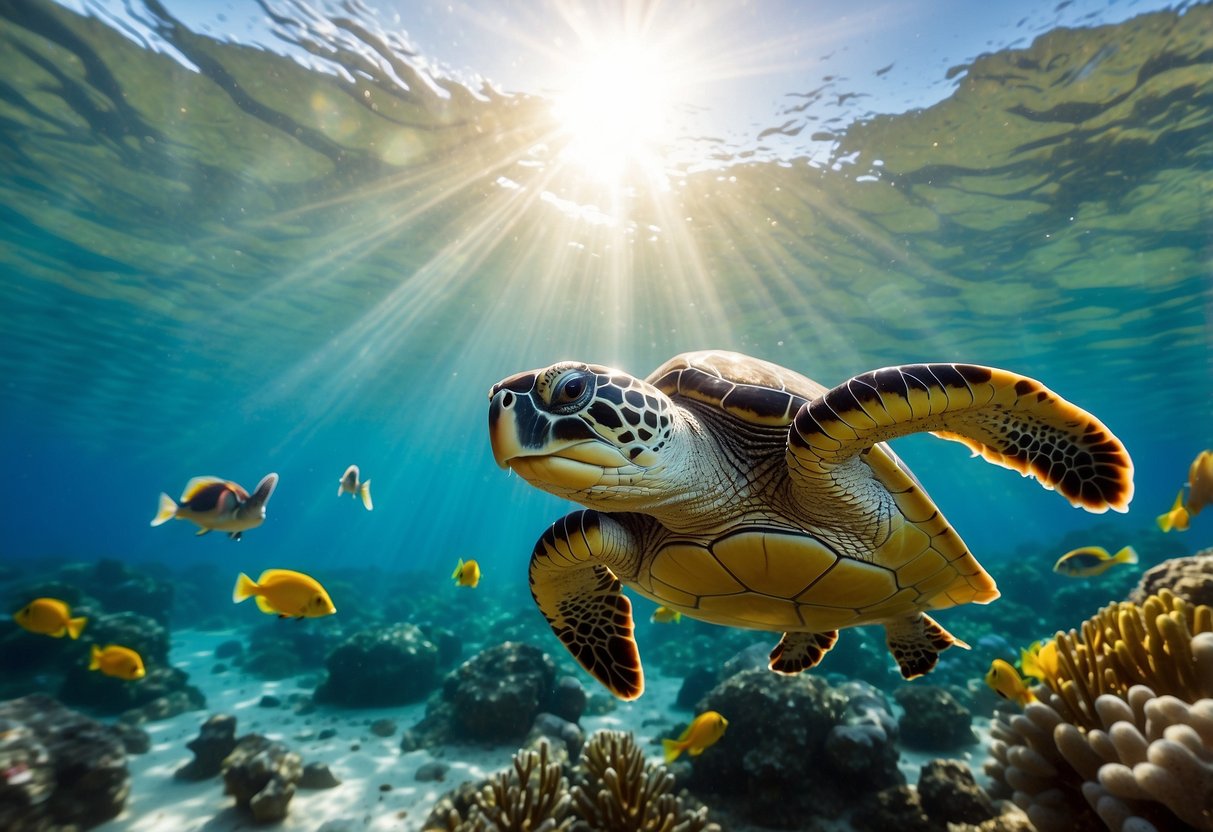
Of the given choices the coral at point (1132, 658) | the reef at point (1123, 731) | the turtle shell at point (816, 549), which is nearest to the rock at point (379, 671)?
the turtle shell at point (816, 549)

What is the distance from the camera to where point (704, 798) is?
4.81 m

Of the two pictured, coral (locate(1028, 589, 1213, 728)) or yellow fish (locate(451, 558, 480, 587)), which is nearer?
coral (locate(1028, 589, 1213, 728))

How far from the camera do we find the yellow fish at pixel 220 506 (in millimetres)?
4785

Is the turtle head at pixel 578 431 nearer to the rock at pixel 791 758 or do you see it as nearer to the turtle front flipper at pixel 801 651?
the turtle front flipper at pixel 801 651

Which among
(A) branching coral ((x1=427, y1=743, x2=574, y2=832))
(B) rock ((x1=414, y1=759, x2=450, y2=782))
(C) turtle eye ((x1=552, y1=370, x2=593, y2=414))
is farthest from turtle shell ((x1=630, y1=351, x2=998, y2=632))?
(B) rock ((x1=414, y1=759, x2=450, y2=782))

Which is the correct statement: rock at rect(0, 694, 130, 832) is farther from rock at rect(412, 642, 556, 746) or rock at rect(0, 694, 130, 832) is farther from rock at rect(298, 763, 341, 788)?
rock at rect(412, 642, 556, 746)

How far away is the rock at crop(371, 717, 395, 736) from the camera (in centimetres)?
731

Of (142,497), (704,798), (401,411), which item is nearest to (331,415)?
(401,411)

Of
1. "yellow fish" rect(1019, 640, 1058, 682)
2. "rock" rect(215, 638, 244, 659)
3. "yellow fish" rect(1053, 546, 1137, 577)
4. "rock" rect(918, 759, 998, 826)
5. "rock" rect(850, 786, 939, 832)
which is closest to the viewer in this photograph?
"yellow fish" rect(1019, 640, 1058, 682)

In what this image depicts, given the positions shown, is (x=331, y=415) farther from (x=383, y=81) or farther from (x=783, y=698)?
(x=783, y=698)

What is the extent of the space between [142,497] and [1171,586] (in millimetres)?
121645

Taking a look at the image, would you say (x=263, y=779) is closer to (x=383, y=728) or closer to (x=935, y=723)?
(x=383, y=728)

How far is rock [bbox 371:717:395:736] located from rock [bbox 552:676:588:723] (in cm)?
243

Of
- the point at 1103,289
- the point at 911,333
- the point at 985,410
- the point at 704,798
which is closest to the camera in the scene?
the point at 985,410
